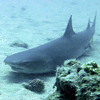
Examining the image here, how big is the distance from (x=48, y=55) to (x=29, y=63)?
70cm

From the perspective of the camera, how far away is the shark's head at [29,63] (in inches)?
118

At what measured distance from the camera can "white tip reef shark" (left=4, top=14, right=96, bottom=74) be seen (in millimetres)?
3100

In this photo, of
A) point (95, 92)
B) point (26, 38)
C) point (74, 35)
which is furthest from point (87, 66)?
point (26, 38)

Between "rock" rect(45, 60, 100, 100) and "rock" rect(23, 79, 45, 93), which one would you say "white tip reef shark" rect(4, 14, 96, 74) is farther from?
"rock" rect(45, 60, 100, 100)

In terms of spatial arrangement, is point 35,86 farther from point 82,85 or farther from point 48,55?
point 82,85

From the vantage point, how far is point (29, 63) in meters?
3.14

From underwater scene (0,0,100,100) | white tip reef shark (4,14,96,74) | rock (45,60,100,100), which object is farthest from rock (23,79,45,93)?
rock (45,60,100,100)

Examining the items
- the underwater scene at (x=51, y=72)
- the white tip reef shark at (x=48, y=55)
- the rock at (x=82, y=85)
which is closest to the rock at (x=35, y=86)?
the underwater scene at (x=51, y=72)

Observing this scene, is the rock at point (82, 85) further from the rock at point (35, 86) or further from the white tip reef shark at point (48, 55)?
the white tip reef shark at point (48, 55)

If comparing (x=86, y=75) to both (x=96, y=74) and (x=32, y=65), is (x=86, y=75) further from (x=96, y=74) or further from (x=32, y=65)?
(x=32, y=65)

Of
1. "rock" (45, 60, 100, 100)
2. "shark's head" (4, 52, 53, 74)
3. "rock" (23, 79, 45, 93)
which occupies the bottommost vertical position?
"rock" (45, 60, 100, 100)

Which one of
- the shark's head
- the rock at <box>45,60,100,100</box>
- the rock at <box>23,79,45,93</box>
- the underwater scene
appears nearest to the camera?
the rock at <box>45,60,100,100</box>

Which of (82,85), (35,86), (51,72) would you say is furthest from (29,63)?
(82,85)

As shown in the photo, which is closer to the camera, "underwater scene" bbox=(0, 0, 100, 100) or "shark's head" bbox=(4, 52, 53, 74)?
"underwater scene" bbox=(0, 0, 100, 100)
